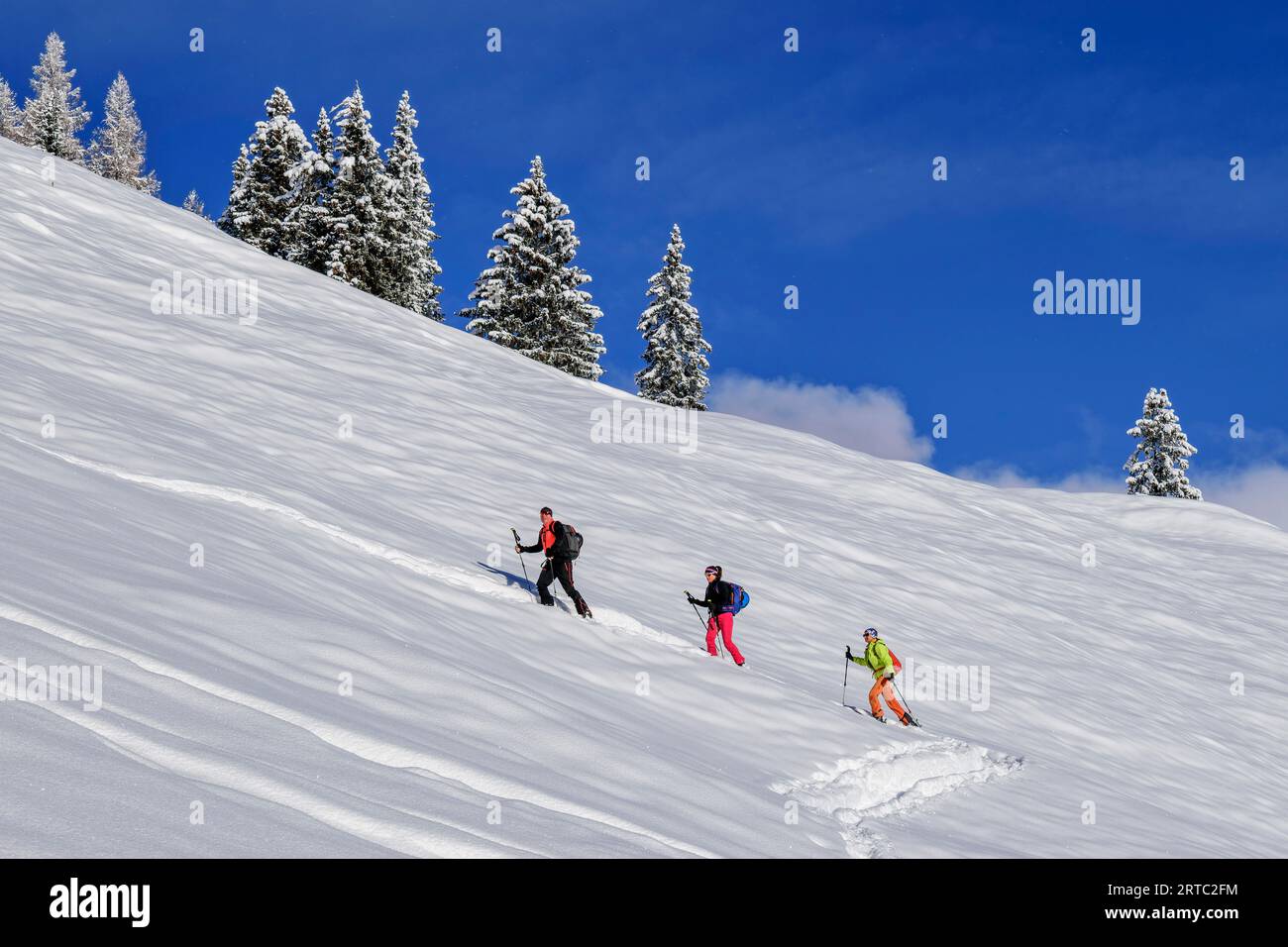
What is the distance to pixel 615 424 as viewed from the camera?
1058 inches

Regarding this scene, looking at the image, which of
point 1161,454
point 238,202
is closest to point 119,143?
point 238,202

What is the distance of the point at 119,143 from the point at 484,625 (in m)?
75.6

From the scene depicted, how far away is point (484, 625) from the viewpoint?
10805 mm

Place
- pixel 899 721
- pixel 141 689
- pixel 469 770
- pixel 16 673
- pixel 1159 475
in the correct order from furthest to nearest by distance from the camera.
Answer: pixel 1159 475, pixel 899 721, pixel 469 770, pixel 141 689, pixel 16 673

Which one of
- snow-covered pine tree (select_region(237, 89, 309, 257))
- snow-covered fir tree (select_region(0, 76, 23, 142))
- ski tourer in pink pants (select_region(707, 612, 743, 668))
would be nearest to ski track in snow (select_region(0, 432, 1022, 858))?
ski tourer in pink pants (select_region(707, 612, 743, 668))

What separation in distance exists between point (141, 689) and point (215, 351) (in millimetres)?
16122

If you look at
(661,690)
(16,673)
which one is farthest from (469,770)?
(661,690)

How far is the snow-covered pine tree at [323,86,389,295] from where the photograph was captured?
4166cm

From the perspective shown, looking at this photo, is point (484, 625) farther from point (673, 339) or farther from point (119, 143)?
point (119, 143)

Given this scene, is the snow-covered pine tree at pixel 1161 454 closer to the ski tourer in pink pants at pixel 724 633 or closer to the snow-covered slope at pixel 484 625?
the snow-covered slope at pixel 484 625

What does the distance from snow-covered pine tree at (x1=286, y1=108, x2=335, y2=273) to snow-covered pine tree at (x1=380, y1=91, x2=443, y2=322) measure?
281cm

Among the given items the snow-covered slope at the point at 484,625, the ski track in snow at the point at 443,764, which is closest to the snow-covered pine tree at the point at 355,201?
the snow-covered slope at the point at 484,625

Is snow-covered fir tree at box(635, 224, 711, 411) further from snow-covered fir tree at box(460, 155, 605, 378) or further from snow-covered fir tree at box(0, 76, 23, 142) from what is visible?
snow-covered fir tree at box(0, 76, 23, 142)

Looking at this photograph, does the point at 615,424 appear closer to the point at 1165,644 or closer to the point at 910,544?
the point at 910,544
